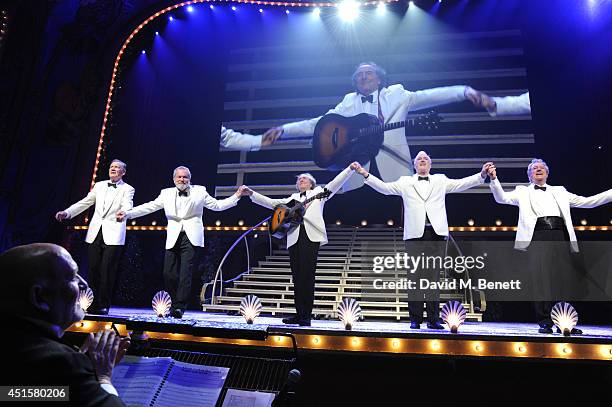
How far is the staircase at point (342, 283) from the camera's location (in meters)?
6.41

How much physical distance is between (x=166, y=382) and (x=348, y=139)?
655 centimetres

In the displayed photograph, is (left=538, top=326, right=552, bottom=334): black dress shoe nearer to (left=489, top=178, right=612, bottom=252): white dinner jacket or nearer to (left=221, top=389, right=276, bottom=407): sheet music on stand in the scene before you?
(left=489, top=178, right=612, bottom=252): white dinner jacket

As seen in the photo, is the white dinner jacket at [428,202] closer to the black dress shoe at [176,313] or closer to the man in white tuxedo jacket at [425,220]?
the man in white tuxedo jacket at [425,220]

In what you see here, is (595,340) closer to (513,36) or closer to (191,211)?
(191,211)

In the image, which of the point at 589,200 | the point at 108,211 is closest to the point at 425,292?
the point at 589,200

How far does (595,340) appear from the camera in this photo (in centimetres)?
362

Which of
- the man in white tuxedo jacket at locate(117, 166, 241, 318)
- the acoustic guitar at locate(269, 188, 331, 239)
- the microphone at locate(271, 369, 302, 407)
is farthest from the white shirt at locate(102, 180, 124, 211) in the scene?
the microphone at locate(271, 369, 302, 407)

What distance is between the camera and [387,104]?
8.18 meters

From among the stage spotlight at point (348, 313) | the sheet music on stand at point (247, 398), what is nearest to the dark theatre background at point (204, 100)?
the stage spotlight at point (348, 313)

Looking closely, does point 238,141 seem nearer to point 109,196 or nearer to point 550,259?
point 109,196

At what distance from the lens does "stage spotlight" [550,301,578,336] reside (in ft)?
12.6

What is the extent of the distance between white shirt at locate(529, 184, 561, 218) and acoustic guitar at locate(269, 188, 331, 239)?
94.6 inches

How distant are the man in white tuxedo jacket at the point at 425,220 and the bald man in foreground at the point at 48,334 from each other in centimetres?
375

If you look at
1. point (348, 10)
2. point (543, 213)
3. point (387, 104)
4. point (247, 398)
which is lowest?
point (247, 398)
